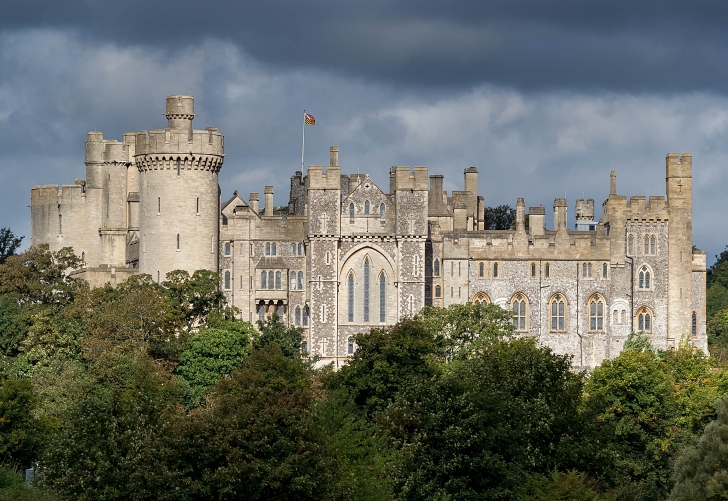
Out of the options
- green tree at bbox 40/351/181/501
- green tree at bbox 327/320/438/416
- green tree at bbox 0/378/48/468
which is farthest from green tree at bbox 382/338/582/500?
green tree at bbox 0/378/48/468

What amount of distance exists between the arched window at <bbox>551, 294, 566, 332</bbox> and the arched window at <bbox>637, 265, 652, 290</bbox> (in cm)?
419

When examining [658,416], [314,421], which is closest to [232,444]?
[314,421]

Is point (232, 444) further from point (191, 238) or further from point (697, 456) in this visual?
point (191, 238)

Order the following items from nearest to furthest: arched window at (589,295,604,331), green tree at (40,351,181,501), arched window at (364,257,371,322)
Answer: green tree at (40,351,181,501)
arched window at (364,257,371,322)
arched window at (589,295,604,331)

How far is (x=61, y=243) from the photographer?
96.2 metres

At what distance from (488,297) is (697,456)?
3211 centimetres

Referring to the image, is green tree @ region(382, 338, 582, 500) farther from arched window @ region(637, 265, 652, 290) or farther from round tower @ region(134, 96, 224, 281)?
arched window @ region(637, 265, 652, 290)

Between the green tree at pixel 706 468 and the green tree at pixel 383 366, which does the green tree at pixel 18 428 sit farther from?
the green tree at pixel 706 468

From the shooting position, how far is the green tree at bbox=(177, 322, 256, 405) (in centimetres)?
7912

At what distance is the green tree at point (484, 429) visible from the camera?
5659 centimetres

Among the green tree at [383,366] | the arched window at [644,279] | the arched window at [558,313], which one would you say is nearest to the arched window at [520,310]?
the arched window at [558,313]

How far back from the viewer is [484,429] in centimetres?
5753

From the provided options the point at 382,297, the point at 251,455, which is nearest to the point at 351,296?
the point at 382,297

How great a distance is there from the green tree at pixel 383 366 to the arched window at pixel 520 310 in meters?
20.9
